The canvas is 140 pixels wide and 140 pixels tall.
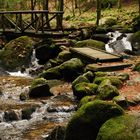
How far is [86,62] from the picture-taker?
17672mm

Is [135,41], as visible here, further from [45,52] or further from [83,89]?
[83,89]

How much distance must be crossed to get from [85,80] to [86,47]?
21.7 ft

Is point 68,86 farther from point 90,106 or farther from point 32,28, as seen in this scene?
point 32,28

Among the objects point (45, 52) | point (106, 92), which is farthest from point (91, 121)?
point (45, 52)

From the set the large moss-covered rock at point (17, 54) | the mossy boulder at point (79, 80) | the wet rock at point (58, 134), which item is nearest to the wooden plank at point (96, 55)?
the mossy boulder at point (79, 80)

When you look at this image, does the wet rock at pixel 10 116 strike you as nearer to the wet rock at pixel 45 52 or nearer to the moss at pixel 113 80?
the moss at pixel 113 80

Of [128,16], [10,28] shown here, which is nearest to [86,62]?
[10,28]

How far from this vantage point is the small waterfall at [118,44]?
22.3 meters

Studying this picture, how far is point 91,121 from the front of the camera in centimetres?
873

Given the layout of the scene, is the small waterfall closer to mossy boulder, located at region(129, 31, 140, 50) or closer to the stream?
mossy boulder, located at region(129, 31, 140, 50)

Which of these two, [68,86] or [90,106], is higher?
[90,106]

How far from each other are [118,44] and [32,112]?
11902 millimetres

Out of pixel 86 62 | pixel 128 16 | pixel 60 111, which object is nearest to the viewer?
A: pixel 60 111

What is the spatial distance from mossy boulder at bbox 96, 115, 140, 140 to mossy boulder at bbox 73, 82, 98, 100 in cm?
469
